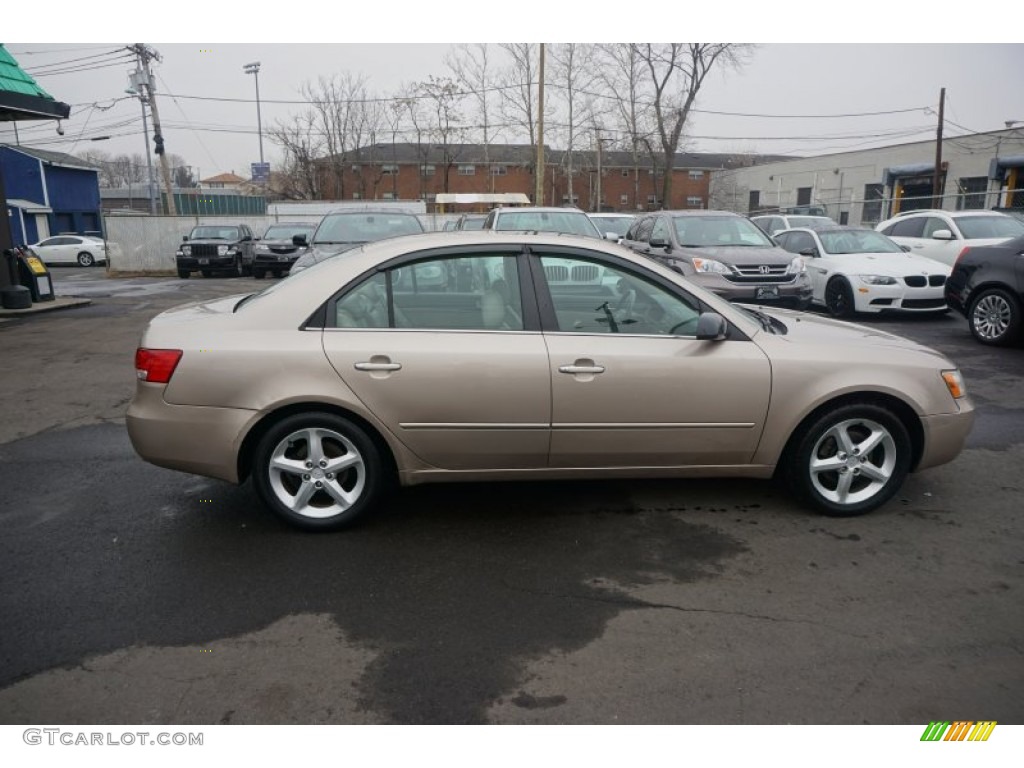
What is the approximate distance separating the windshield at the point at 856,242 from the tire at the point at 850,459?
9360 millimetres

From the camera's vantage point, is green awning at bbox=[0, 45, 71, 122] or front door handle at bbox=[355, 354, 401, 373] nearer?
front door handle at bbox=[355, 354, 401, 373]

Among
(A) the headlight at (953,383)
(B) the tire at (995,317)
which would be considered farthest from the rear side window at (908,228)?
(A) the headlight at (953,383)

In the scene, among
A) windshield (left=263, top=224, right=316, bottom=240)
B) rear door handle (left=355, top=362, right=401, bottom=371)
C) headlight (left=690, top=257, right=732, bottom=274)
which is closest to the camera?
rear door handle (left=355, top=362, right=401, bottom=371)

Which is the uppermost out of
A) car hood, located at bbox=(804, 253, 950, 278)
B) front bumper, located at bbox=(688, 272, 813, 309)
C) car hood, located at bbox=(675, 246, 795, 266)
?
car hood, located at bbox=(675, 246, 795, 266)

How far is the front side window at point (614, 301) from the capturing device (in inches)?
158

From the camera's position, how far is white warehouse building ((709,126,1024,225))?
32.7m

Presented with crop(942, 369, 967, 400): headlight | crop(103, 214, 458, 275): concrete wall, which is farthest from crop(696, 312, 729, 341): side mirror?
crop(103, 214, 458, 275): concrete wall

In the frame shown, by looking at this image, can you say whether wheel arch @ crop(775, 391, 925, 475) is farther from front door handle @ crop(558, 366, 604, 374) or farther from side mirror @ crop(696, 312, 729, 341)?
front door handle @ crop(558, 366, 604, 374)

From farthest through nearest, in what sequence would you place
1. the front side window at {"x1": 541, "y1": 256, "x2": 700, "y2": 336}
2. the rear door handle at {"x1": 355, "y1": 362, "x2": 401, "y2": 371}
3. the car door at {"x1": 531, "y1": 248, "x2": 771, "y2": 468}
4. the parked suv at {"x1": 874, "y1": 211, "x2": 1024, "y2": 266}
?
the parked suv at {"x1": 874, "y1": 211, "x2": 1024, "y2": 266} < the front side window at {"x1": 541, "y1": 256, "x2": 700, "y2": 336} < the car door at {"x1": 531, "y1": 248, "x2": 771, "y2": 468} < the rear door handle at {"x1": 355, "y1": 362, "x2": 401, "y2": 371}

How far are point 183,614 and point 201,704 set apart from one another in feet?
2.30

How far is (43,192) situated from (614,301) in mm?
49748

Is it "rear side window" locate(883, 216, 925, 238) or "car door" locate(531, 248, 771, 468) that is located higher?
"rear side window" locate(883, 216, 925, 238)

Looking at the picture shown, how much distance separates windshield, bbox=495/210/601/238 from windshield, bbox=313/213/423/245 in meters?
1.69

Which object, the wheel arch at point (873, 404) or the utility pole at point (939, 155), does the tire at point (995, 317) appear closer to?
the wheel arch at point (873, 404)
